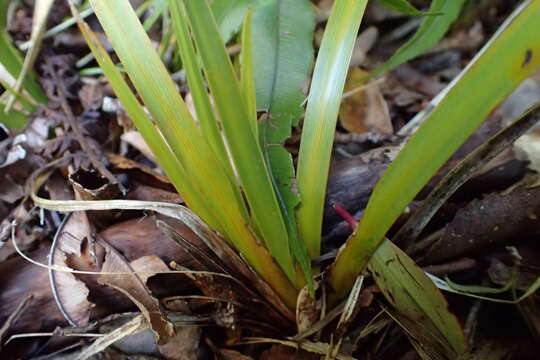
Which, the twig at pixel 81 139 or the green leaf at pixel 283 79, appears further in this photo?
the twig at pixel 81 139

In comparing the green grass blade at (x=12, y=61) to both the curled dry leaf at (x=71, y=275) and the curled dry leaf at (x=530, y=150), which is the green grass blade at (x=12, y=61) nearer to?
the curled dry leaf at (x=71, y=275)

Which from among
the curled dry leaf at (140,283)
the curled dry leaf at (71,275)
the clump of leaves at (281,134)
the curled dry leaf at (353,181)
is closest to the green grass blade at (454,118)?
the clump of leaves at (281,134)

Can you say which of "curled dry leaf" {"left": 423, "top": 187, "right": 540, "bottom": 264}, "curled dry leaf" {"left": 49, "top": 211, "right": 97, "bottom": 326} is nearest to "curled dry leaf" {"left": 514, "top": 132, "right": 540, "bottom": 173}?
"curled dry leaf" {"left": 423, "top": 187, "right": 540, "bottom": 264}

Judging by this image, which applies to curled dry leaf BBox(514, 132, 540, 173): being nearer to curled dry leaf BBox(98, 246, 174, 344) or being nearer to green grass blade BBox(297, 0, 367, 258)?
green grass blade BBox(297, 0, 367, 258)

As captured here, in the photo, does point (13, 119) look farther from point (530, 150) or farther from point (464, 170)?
point (530, 150)

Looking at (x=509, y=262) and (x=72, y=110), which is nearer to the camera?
(x=509, y=262)

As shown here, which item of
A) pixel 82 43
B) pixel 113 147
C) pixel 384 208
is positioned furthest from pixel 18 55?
pixel 384 208

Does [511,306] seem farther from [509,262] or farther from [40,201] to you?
[40,201]
